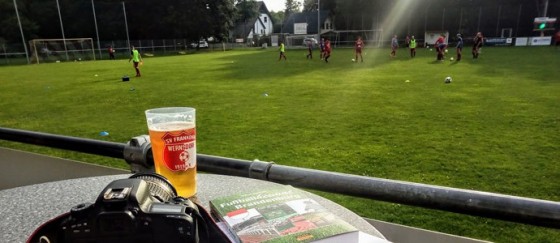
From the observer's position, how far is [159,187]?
0.87 m

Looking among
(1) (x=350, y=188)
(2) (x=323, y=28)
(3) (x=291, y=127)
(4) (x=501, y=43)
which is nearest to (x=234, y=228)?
(1) (x=350, y=188)

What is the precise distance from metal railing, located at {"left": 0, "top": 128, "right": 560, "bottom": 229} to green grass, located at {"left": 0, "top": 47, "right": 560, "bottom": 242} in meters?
2.39

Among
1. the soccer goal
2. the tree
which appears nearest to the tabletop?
the soccer goal

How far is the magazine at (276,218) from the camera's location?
846 mm

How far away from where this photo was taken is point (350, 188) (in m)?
1.20

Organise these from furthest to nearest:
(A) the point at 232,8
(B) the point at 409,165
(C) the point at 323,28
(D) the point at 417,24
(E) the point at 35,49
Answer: (C) the point at 323,28 < (A) the point at 232,8 < (D) the point at 417,24 < (E) the point at 35,49 < (B) the point at 409,165

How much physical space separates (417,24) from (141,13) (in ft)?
116

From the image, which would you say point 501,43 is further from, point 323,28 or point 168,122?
point 168,122

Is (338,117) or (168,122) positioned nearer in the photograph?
(168,122)

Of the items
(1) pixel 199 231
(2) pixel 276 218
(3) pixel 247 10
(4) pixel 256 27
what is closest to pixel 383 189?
(2) pixel 276 218

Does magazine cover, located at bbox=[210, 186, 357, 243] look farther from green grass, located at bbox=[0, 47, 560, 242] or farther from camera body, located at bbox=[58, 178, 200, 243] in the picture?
green grass, located at bbox=[0, 47, 560, 242]

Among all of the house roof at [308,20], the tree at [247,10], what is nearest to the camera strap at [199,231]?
the house roof at [308,20]

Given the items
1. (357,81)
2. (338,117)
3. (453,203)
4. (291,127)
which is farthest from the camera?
(357,81)

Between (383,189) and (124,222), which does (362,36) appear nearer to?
(383,189)
